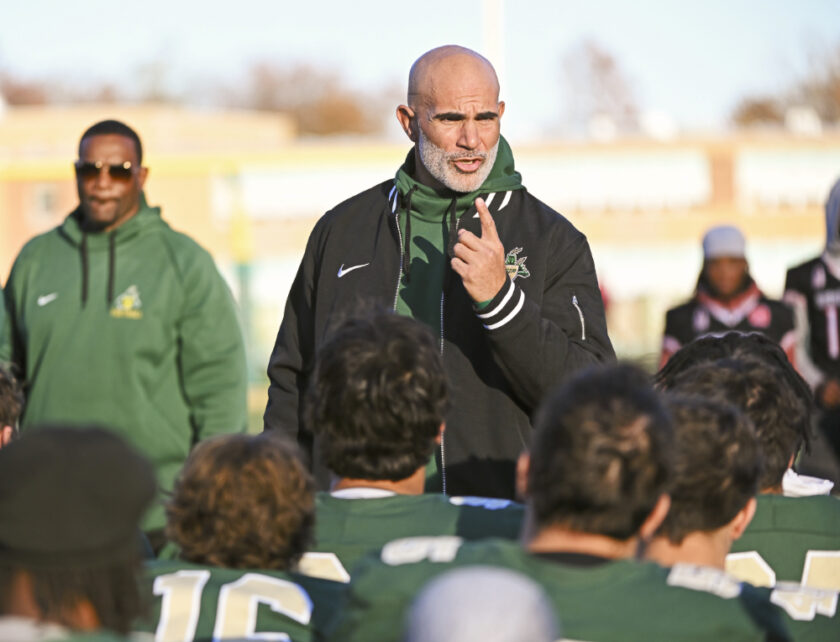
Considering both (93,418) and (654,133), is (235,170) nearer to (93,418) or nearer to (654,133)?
(654,133)

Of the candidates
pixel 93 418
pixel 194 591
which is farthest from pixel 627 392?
pixel 93 418

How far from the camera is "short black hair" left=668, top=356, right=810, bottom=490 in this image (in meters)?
3.66

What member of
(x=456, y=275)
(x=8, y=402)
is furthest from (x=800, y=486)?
(x=8, y=402)

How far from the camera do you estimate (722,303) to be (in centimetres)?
823

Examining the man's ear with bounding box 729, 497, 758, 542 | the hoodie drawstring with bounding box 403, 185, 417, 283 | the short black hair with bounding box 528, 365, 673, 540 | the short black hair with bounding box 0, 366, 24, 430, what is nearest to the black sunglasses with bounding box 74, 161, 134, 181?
the short black hair with bounding box 0, 366, 24, 430

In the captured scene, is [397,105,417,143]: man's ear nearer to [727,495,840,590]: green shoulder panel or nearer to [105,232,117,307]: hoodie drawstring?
[105,232,117,307]: hoodie drawstring

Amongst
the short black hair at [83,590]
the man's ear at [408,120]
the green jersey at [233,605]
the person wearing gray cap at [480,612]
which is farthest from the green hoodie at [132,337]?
the person wearing gray cap at [480,612]

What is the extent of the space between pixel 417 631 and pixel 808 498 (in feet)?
5.87

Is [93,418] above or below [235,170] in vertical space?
below

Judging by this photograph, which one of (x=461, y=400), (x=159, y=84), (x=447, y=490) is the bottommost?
(x=447, y=490)

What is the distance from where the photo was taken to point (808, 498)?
3.54m

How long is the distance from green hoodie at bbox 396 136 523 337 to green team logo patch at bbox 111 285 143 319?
1.49m

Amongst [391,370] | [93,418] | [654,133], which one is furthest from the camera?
[654,133]

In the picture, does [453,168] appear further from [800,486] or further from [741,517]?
[741,517]
